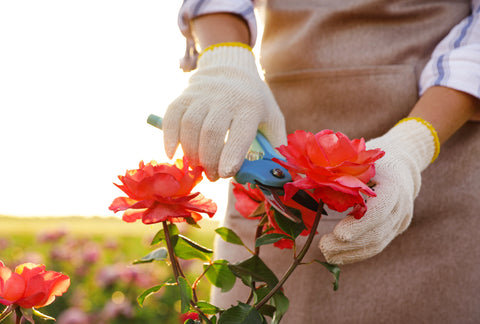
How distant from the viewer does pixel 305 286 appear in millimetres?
1122

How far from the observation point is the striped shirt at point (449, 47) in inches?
40.3

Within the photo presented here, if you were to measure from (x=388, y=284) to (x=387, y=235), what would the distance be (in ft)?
0.91

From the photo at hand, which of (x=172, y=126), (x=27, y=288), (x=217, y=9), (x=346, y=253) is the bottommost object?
(x=346, y=253)

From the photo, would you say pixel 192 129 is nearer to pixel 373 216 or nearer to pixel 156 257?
pixel 156 257

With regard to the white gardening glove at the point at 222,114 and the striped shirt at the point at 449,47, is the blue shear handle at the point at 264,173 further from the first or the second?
the striped shirt at the point at 449,47

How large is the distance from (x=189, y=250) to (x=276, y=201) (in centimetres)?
19

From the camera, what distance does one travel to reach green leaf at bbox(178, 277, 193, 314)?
66cm

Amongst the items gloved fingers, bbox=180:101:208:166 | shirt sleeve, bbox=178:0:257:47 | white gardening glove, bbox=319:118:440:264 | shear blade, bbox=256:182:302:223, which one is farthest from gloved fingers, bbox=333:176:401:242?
shirt sleeve, bbox=178:0:257:47

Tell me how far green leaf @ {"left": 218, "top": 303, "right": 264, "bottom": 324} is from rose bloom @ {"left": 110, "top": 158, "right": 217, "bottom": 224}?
162mm

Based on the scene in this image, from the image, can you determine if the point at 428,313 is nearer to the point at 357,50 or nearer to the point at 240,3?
the point at 357,50

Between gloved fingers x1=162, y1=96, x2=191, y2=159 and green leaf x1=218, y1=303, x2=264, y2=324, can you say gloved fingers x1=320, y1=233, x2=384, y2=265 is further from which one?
gloved fingers x1=162, y1=96, x2=191, y2=159

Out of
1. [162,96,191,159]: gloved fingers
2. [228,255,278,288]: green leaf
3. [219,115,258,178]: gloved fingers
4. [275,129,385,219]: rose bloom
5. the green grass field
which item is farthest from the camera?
the green grass field

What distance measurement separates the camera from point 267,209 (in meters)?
0.79

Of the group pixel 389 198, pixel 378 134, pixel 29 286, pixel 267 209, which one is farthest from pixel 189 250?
pixel 378 134
